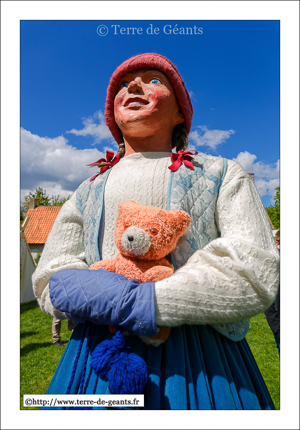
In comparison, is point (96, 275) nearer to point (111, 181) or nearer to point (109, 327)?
point (109, 327)

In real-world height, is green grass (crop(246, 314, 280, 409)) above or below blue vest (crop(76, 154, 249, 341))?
below

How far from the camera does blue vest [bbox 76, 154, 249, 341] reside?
1247mm

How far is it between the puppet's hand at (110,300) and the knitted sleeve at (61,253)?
0.25 metres

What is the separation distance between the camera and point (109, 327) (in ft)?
3.66

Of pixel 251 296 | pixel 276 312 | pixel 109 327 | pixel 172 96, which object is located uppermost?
pixel 172 96

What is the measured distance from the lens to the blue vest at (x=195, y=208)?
1247mm

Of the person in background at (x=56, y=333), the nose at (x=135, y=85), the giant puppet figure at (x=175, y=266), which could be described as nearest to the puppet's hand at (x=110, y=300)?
the giant puppet figure at (x=175, y=266)

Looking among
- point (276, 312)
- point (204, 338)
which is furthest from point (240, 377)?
point (276, 312)

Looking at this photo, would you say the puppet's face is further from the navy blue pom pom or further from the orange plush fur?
the navy blue pom pom

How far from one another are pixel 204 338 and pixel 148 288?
14.2 inches

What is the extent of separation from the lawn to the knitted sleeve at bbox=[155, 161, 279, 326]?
2.23 meters
